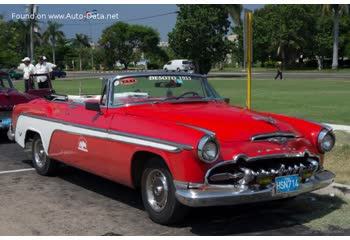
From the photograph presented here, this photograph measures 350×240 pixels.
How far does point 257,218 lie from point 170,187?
3.59ft

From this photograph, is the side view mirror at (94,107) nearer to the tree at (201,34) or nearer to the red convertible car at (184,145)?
the red convertible car at (184,145)

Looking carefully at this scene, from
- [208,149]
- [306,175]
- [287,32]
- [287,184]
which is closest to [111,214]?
[208,149]

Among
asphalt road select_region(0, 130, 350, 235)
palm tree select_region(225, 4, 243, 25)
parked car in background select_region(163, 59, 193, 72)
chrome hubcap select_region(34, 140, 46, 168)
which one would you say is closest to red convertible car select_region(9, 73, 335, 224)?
asphalt road select_region(0, 130, 350, 235)

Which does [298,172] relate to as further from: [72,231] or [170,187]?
[72,231]

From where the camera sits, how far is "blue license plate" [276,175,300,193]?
4668mm

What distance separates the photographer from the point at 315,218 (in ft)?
17.0

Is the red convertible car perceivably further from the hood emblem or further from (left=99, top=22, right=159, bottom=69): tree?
(left=99, top=22, right=159, bottom=69): tree

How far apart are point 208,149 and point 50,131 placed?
3.03m

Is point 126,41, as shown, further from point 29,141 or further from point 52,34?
point 29,141

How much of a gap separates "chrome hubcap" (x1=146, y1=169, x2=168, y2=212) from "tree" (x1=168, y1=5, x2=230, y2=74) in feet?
142

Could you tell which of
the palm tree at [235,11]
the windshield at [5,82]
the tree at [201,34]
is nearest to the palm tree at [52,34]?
the tree at [201,34]

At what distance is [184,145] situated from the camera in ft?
14.7

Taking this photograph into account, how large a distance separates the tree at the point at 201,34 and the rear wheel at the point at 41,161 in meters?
41.0
